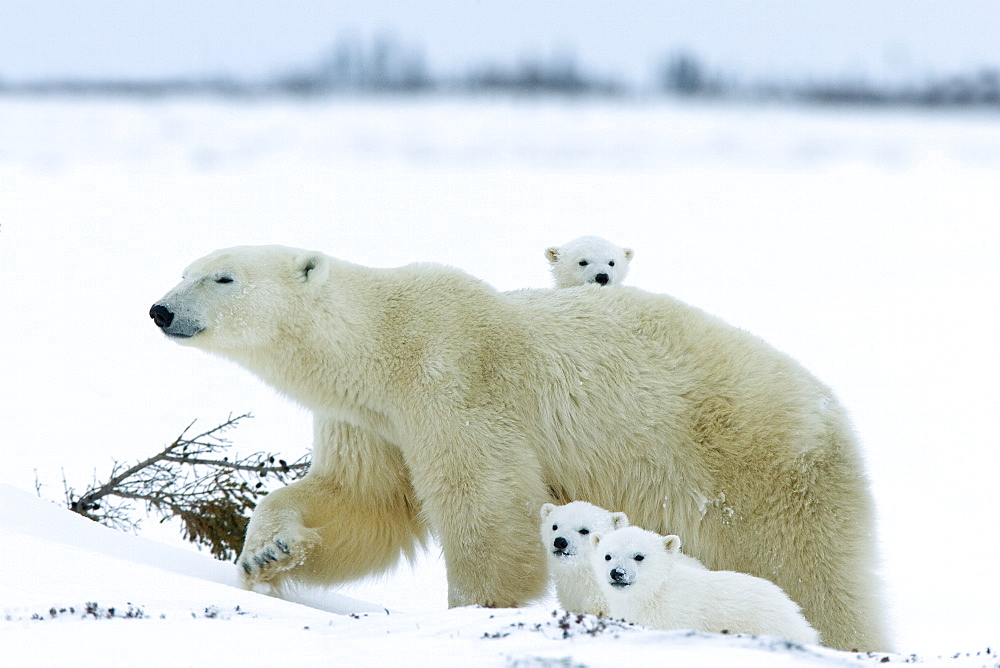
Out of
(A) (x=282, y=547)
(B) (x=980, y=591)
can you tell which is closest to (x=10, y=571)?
(A) (x=282, y=547)

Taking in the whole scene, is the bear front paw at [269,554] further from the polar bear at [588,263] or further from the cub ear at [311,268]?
the polar bear at [588,263]

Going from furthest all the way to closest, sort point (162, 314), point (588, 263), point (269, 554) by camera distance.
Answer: point (588, 263) → point (269, 554) → point (162, 314)

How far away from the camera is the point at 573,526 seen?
3.75 m

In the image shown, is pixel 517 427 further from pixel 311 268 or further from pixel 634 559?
pixel 311 268

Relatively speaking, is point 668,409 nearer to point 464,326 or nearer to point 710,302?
point 464,326

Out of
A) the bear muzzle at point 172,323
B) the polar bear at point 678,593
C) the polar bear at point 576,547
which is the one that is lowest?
the polar bear at point 678,593

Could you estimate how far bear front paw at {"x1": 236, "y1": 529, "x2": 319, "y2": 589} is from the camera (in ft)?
13.1

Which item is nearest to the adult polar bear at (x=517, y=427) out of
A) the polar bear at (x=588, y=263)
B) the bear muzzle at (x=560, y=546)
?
the bear muzzle at (x=560, y=546)

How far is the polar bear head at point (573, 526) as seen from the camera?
3721 mm

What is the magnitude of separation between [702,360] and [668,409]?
22cm

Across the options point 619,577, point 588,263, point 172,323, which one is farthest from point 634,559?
point 588,263

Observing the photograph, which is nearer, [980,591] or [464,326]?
[464,326]

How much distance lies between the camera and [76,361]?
10.5m

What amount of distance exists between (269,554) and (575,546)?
1.05 m
